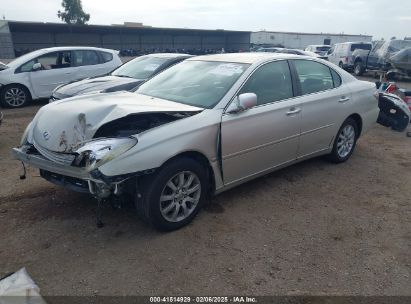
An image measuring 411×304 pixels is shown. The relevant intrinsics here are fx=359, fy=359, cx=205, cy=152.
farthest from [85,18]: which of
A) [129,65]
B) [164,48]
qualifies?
[129,65]

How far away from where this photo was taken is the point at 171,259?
123 inches

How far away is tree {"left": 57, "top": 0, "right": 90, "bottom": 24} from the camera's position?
62625 mm

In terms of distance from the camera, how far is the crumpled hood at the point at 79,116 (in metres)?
3.31

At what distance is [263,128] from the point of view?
13.2ft

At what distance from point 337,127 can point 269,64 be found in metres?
1.58

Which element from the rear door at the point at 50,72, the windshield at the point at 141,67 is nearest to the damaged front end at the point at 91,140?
the windshield at the point at 141,67

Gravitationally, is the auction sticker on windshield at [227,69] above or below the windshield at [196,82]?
above

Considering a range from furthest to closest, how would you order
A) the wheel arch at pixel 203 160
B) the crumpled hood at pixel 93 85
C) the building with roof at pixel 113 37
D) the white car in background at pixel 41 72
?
the building with roof at pixel 113 37 → the white car in background at pixel 41 72 → the crumpled hood at pixel 93 85 → the wheel arch at pixel 203 160

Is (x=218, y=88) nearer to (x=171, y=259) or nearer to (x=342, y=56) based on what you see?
(x=171, y=259)

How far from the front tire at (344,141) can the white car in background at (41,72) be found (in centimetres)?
752

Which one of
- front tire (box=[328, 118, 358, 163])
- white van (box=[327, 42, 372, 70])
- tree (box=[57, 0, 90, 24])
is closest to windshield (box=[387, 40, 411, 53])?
white van (box=[327, 42, 372, 70])

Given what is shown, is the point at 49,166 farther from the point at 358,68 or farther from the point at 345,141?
the point at 358,68

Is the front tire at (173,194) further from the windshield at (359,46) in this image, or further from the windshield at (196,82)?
the windshield at (359,46)

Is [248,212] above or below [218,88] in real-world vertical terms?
below
